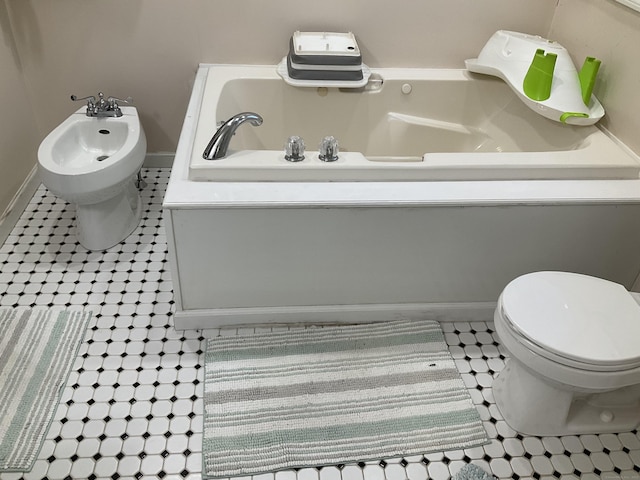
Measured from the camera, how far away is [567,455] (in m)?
1.50

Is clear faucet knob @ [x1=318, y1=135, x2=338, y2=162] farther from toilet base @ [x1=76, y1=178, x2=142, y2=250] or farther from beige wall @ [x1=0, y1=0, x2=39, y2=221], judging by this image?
beige wall @ [x1=0, y1=0, x2=39, y2=221]

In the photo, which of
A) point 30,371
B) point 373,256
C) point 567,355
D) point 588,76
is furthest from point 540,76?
point 30,371

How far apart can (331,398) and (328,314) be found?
310 millimetres

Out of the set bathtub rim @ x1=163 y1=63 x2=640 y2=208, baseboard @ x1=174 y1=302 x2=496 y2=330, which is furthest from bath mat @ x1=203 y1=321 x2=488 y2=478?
→ bathtub rim @ x1=163 y1=63 x2=640 y2=208

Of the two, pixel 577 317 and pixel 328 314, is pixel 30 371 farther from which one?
pixel 577 317

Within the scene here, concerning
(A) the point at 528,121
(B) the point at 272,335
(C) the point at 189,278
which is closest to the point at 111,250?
(C) the point at 189,278

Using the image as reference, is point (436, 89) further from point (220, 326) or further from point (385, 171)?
point (220, 326)

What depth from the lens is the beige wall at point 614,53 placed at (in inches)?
69.4

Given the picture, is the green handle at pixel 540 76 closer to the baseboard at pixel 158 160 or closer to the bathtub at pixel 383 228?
the bathtub at pixel 383 228

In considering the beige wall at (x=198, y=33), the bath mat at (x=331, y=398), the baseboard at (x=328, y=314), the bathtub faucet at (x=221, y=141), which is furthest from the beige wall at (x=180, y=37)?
the bath mat at (x=331, y=398)

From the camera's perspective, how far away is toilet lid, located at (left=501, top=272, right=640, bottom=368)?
1290 millimetres

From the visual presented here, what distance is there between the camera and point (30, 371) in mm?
1628

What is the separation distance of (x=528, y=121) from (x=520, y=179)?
0.53m

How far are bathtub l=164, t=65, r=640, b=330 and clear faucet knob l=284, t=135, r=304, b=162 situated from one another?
32 mm
